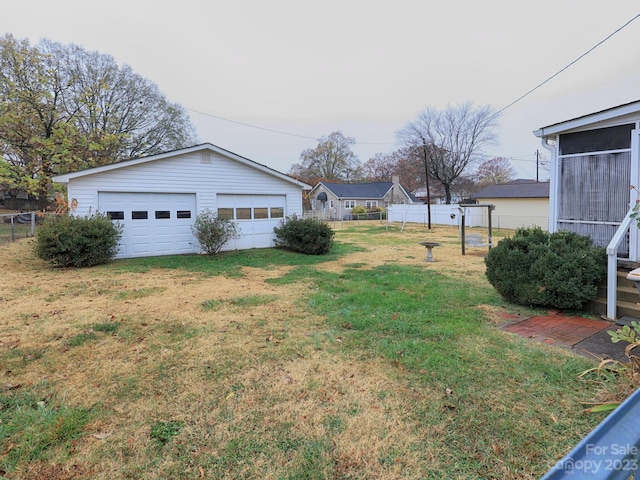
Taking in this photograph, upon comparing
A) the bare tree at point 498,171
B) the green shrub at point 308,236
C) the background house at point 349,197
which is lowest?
the green shrub at point 308,236

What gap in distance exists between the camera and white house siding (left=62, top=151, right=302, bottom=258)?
984cm

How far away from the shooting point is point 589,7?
814 cm

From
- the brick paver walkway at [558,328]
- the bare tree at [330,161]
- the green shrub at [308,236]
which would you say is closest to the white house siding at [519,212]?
the green shrub at [308,236]

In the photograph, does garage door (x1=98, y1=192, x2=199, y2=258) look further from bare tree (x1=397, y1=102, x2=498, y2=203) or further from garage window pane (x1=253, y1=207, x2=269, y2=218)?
bare tree (x1=397, y1=102, x2=498, y2=203)

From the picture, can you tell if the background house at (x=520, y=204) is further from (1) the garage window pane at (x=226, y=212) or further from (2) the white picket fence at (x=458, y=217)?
(1) the garage window pane at (x=226, y=212)

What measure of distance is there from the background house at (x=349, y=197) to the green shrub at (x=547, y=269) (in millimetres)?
31344

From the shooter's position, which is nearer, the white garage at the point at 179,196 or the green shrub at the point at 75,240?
the green shrub at the point at 75,240

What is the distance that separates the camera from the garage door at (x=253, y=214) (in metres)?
11.9

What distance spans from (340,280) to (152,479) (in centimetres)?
550

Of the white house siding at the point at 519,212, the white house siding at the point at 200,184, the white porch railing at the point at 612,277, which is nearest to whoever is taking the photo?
the white porch railing at the point at 612,277

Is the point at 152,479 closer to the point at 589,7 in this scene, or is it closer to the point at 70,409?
the point at 70,409

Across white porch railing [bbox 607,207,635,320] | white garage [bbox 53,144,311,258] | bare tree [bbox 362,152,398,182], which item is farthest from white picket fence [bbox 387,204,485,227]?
bare tree [bbox 362,152,398,182]

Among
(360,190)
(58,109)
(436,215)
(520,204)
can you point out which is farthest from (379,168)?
(58,109)

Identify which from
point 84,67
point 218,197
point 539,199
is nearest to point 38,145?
point 84,67
